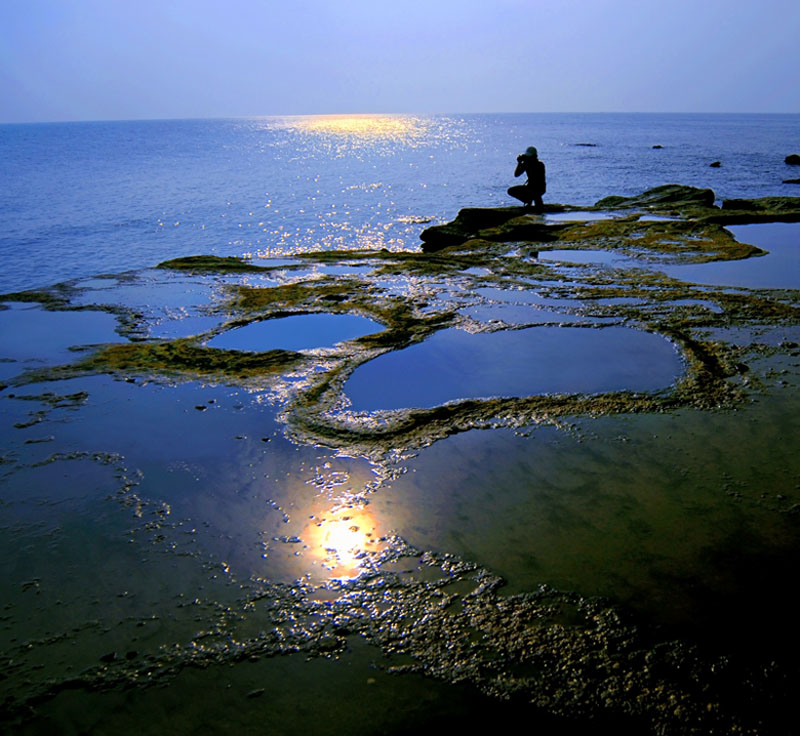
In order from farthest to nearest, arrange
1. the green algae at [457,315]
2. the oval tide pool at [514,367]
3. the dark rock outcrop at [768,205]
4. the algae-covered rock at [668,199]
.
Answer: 1. the algae-covered rock at [668,199]
2. the dark rock outcrop at [768,205]
3. the oval tide pool at [514,367]
4. the green algae at [457,315]

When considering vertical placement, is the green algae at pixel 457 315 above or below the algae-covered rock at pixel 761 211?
below

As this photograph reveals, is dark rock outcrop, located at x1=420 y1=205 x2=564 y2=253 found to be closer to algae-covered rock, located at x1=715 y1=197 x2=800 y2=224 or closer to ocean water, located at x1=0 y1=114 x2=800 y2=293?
ocean water, located at x1=0 y1=114 x2=800 y2=293

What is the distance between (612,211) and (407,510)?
24442mm

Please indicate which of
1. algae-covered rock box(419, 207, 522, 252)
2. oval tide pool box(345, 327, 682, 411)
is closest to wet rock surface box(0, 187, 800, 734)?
oval tide pool box(345, 327, 682, 411)

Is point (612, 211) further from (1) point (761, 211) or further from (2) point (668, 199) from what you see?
(1) point (761, 211)

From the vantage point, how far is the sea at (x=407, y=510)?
4.23m

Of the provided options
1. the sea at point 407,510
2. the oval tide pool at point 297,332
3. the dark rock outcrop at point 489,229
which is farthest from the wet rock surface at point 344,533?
the dark rock outcrop at point 489,229

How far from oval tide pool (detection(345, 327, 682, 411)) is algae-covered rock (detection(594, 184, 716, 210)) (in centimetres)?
1879

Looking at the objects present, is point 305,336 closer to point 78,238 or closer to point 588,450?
point 588,450

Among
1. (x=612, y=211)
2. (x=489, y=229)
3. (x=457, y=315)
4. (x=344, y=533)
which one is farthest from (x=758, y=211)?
(x=344, y=533)

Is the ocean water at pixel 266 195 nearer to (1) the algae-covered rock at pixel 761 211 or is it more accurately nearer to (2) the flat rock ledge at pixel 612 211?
(2) the flat rock ledge at pixel 612 211

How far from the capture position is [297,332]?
12.4 metres

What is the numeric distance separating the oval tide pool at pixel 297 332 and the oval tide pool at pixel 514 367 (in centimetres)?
160

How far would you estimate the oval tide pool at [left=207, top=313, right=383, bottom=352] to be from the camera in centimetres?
1157
